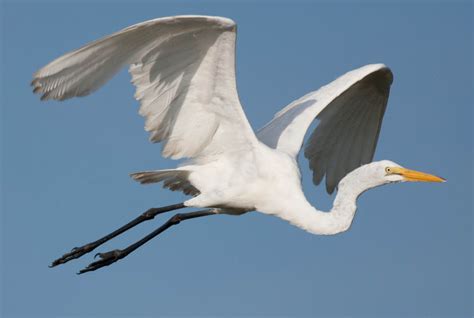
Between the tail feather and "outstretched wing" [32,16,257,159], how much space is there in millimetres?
231

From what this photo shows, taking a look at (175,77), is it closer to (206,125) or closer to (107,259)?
(206,125)

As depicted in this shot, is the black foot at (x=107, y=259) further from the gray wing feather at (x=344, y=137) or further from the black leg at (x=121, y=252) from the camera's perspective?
the gray wing feather at (x=344, y=137)

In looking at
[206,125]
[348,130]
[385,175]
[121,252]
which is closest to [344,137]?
[348,130]

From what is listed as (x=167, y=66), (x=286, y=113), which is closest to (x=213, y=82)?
(x=167, y=66)

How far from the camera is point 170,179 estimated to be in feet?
37.0

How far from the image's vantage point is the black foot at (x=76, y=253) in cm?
1137

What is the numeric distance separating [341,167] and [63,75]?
4711mm

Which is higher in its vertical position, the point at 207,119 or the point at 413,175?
the point at 207,119

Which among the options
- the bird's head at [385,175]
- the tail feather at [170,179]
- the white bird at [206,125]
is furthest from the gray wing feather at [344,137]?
the bird's head at [385,175]

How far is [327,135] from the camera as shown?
13.1m

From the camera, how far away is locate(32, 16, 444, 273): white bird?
9578 mm

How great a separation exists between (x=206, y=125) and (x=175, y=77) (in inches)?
27.7

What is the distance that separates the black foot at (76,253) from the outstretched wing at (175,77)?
151cm

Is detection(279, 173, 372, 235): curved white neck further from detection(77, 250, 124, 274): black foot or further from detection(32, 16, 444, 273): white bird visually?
detection(77, 250, 124, 274): black foot
